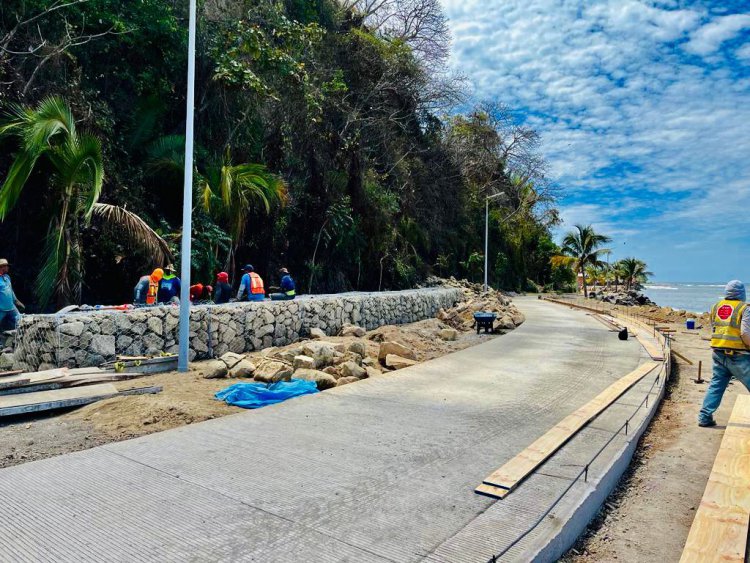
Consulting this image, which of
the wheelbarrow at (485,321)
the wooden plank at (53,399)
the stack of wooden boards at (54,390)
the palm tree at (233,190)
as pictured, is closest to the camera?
the wooden plank at (53,399)

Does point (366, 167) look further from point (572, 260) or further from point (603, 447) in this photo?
point (572, 260)

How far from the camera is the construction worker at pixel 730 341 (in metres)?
6.16

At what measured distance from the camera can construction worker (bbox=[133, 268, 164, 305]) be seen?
1062 cm

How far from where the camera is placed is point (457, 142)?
3703 cm

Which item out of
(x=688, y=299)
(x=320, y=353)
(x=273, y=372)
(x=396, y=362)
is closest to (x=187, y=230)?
(x=273, y=372)

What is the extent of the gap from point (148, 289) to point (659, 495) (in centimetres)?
980

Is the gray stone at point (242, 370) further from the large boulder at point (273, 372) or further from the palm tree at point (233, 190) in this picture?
the palm tree at point (233, 190)

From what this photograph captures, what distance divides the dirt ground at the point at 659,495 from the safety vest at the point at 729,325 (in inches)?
46.0

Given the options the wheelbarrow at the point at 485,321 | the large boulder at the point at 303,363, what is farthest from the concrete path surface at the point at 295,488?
the wheelbarrow at the point at 485,321

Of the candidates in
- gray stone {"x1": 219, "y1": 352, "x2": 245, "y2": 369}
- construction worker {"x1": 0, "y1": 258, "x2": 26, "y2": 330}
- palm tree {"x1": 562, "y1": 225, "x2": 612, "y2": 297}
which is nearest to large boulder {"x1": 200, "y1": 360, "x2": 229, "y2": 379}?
gray stone {"x1": 219, "y1": 352, "x2": 245, "y2": 369}

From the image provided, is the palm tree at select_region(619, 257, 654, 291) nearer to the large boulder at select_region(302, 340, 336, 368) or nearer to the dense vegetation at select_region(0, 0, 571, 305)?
the dense vegetation at select_region(0, 0, 571, 305)

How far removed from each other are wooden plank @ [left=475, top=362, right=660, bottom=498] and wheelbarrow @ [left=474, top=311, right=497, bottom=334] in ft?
24.8

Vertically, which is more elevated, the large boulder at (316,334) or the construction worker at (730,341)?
the construction worker at (730,341)

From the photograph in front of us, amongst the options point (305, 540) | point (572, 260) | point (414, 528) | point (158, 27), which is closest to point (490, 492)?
point (414, 528)
